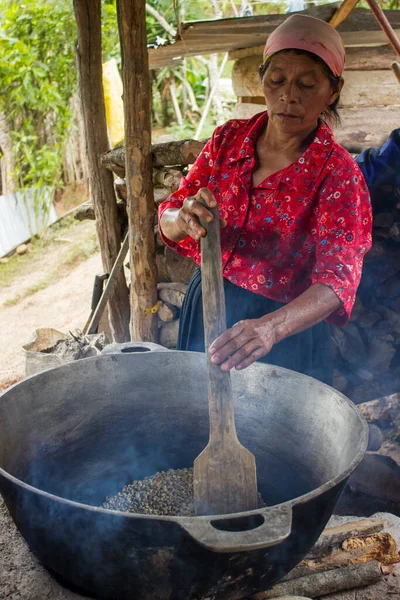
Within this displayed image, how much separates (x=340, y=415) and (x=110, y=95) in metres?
8.12

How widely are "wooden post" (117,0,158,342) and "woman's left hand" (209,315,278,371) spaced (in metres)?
2.23

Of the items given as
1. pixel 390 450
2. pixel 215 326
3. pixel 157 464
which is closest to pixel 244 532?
pixel 215 326

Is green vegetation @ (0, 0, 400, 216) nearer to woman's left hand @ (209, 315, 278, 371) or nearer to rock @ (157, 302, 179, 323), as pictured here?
rock @ (157, 302, 179, 323)

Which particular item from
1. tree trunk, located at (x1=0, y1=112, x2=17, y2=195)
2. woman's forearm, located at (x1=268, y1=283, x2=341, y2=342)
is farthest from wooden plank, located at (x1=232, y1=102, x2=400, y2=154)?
tree trunk, located at (x1=0, y1=112, x2=17, y2=195)

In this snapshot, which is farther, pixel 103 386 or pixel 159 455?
pixel 159 455

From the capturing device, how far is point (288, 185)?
178cm

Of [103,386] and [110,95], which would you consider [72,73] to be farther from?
[103,386]

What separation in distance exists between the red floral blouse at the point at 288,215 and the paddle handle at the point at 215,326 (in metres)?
0.37

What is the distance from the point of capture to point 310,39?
1.62 meters

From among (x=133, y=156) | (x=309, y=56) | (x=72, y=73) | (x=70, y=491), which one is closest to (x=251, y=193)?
(x=309, y=56)

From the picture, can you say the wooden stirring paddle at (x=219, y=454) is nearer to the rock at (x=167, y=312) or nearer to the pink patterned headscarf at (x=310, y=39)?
the pink patterned headscarf at (x=310, y=39)

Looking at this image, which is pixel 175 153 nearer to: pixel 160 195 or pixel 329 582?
pixel 160 195

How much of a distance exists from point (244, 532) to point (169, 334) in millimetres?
2927

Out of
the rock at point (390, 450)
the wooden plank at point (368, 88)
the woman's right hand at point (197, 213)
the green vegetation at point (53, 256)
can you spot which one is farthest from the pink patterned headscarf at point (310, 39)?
the green vegetation at point (53, 256)
